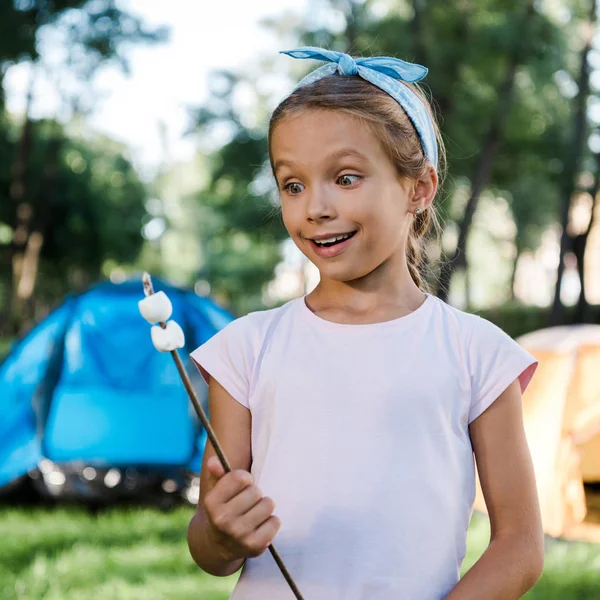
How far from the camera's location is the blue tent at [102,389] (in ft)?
18.2

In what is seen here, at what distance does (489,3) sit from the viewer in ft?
49.8

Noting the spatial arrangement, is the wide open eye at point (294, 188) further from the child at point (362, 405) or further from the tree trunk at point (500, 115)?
the tree trunk at point (500, 115)

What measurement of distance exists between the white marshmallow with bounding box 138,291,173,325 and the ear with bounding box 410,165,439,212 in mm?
629

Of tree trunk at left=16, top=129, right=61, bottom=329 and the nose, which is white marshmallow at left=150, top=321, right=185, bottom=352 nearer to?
the nose

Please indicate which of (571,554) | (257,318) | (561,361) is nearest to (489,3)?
(561,361)

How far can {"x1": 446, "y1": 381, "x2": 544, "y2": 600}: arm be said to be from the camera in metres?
1.20

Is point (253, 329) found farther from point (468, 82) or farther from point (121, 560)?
point (468, 82)

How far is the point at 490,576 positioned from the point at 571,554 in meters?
3.48

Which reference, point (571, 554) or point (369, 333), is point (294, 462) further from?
point (571, 554)

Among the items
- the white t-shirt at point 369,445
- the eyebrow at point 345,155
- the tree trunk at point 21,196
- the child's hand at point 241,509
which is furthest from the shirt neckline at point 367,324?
the tree trunk at point 21,196

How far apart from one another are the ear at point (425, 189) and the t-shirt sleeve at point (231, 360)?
35 centimetres

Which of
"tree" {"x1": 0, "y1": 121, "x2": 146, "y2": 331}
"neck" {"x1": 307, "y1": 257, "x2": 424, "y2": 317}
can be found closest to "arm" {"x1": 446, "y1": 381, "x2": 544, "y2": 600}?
"neck" {"x1": 307, "y1": 257, "x2": 424, "y2": 317}

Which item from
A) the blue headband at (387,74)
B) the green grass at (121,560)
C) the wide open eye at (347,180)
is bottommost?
the green grass at (121,560)

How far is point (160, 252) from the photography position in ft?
139
